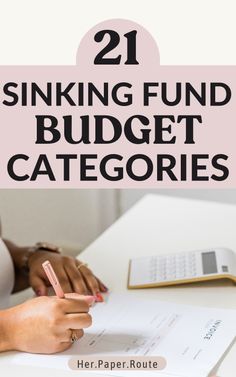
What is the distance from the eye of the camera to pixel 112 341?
142 centimetres

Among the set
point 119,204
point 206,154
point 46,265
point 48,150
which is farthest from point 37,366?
point 119,204

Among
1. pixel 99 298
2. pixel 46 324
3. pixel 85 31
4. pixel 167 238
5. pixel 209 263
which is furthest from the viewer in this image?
pixel 85 31

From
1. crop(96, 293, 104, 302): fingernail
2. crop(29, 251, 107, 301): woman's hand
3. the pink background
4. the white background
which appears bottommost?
crop(96, 293, 104, 302): fingernail

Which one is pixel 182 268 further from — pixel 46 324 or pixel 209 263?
pixel 46 324

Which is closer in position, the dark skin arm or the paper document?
the paper document

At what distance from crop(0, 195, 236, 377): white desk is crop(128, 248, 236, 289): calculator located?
0.8 inches

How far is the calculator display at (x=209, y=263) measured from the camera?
1.69 m

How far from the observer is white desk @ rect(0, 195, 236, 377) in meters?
1.65

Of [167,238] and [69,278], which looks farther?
[167,238]

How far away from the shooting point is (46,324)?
138 cm

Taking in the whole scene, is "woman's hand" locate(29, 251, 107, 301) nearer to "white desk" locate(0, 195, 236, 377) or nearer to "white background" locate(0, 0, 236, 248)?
"white desk" locate(0, 195, 236, 377)

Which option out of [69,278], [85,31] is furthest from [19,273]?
[85,31]

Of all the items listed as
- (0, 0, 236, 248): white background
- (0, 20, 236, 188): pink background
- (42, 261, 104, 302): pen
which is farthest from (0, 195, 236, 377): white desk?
(0, 0, 236, 248): white background

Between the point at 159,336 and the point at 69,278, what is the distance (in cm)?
31
